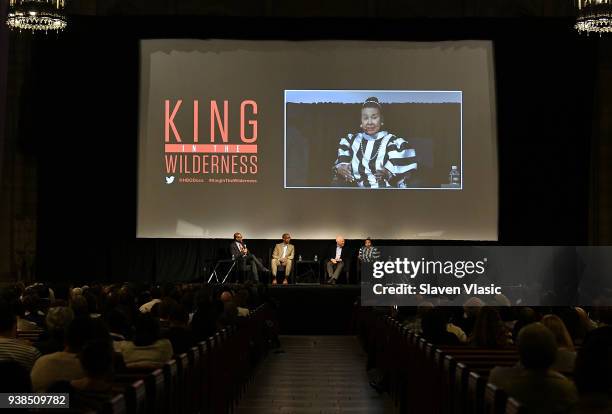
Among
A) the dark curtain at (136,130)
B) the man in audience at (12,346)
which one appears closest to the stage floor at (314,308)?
the dark curtain at (136,130)

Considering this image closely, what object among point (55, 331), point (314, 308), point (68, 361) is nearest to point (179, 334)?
point (55, 331)

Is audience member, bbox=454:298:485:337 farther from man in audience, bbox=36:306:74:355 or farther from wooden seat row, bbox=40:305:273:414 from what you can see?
man in audience, bbox=36:306:74:355

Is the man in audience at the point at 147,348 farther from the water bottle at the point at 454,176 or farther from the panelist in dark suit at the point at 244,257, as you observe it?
the water bottle at the point at 454,176

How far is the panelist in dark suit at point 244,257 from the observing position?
15977mm

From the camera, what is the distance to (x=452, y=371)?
4.56m

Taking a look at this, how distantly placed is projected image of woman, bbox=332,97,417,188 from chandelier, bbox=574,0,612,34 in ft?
15.0

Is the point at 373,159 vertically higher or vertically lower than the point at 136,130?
lower

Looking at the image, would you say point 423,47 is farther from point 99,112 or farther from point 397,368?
point 397,368

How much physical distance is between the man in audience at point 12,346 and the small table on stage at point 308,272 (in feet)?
39.6

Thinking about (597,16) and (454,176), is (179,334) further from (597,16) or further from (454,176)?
(454,176)

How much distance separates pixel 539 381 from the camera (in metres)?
3.75

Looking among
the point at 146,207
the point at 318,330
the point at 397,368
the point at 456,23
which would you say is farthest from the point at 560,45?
the point at 397,368

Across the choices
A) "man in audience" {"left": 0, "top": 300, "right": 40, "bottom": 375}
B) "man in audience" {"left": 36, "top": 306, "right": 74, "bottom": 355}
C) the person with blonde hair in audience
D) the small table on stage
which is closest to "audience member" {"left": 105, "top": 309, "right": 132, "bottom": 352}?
"man in audience" {"left": 36, "top": 306, "right": 74, "bottom": 355}

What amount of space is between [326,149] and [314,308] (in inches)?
140
